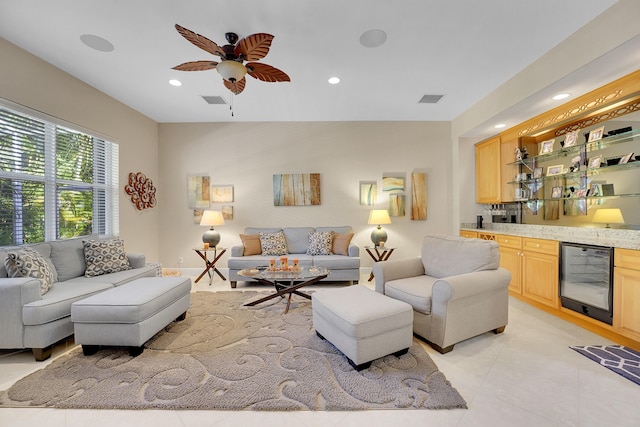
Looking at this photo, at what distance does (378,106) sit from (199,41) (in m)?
2.88

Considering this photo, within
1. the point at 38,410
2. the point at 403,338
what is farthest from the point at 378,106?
the point at 38,410

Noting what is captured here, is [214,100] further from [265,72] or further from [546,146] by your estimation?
[546,146]

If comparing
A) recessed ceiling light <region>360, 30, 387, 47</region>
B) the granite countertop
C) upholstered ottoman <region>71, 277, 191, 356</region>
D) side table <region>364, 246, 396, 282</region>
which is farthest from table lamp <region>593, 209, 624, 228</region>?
upholstered ottoman <region>71, 277, 191, 356</region>

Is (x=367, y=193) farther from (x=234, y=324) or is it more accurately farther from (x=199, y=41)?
(x=199, y=41)

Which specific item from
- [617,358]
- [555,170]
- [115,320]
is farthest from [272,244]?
[555,170]

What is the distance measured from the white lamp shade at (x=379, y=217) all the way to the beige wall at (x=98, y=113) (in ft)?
13.0

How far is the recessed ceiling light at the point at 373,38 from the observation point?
2.44 m

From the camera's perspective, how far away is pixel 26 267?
7.45 ft

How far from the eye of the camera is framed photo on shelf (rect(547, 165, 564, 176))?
3.32 meters

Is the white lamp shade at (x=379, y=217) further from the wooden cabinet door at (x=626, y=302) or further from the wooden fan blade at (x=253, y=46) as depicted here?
the wooden fan blade at (x=253, y=46)

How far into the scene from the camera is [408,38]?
250 cm

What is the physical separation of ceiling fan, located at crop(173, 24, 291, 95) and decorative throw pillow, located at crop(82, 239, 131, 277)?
227 centimetres

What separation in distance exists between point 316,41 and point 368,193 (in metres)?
2.86

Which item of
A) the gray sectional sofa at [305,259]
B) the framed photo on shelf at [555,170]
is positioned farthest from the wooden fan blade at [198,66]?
the framed photo on shelf at [555,170]
